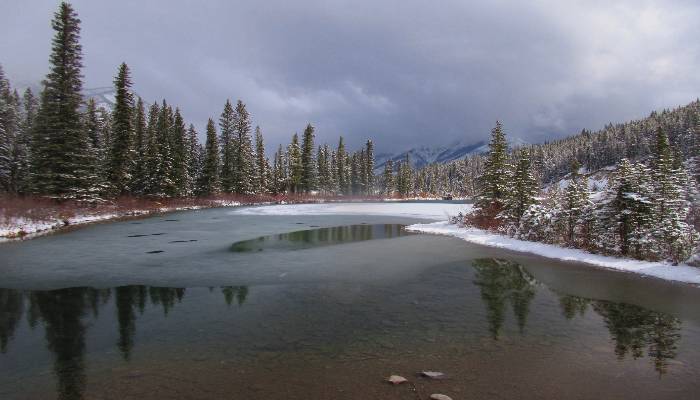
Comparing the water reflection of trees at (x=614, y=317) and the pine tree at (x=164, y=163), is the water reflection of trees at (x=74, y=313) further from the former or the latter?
the pine tree at (x=164, y=163)

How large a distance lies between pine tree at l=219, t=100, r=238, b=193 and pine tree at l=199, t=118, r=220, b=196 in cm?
589

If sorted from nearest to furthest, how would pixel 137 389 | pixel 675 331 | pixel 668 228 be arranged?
pixel 137 389
pixel 675 331
pixel 668 228

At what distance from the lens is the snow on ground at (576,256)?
13.9 metres

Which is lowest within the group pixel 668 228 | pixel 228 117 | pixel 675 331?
pixel 675 331

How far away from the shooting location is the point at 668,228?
15383 millimetres

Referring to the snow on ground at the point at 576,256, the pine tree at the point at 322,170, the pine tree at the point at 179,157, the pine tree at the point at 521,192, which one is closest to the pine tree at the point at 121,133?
the pine tree at the point at 179,157

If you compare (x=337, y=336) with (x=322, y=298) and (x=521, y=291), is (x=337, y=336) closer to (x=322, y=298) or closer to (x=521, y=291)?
(x=322, y=298)

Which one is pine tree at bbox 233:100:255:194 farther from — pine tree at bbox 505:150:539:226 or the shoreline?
pine tree at bbox 505:150:539:226

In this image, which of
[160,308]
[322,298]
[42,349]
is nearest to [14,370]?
[42,349]

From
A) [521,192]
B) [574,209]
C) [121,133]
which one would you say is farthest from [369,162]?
[574,209]

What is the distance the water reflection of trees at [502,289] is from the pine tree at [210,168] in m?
54.6

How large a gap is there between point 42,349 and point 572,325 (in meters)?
10.7

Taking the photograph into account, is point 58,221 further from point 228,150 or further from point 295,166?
point 295,166

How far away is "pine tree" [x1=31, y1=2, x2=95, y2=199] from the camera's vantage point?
3325cm
